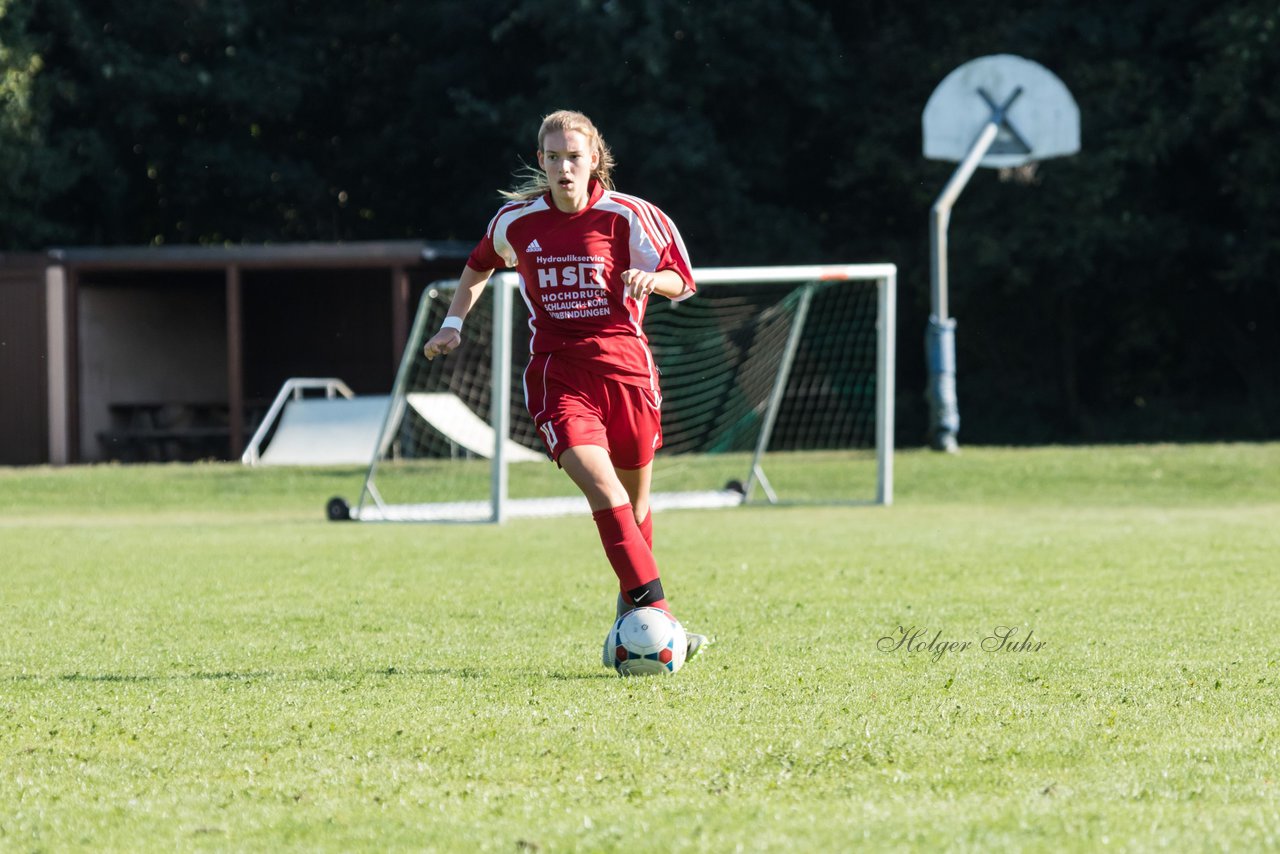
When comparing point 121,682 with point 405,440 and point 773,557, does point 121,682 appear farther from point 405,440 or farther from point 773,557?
point 405,440

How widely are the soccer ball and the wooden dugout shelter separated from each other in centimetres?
1874

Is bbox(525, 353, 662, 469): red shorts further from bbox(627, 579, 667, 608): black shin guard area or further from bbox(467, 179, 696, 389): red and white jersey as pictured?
bbox(627, 579, 667, 608): black shin guard area

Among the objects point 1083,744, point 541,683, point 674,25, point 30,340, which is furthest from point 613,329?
point 674,25

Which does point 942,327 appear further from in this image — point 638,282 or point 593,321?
point 638,282

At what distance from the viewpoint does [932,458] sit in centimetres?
1945

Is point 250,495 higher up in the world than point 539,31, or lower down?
lower down

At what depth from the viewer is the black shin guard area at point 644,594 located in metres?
5.93

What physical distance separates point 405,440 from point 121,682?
17.3 m

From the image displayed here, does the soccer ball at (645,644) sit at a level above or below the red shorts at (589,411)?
below

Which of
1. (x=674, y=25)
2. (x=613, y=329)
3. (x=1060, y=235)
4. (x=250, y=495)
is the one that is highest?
(x=674, y=25)

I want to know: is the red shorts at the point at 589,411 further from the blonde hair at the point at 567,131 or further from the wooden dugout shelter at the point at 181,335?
the wooden dugout shelter at the point at 181,335

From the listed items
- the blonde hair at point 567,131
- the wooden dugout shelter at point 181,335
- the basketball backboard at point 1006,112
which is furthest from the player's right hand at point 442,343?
the wooden dugout shelter at point 181,335

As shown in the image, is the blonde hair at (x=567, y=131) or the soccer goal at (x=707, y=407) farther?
the soccer goal at (x=707, y=407)

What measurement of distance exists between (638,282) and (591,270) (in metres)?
0.26
